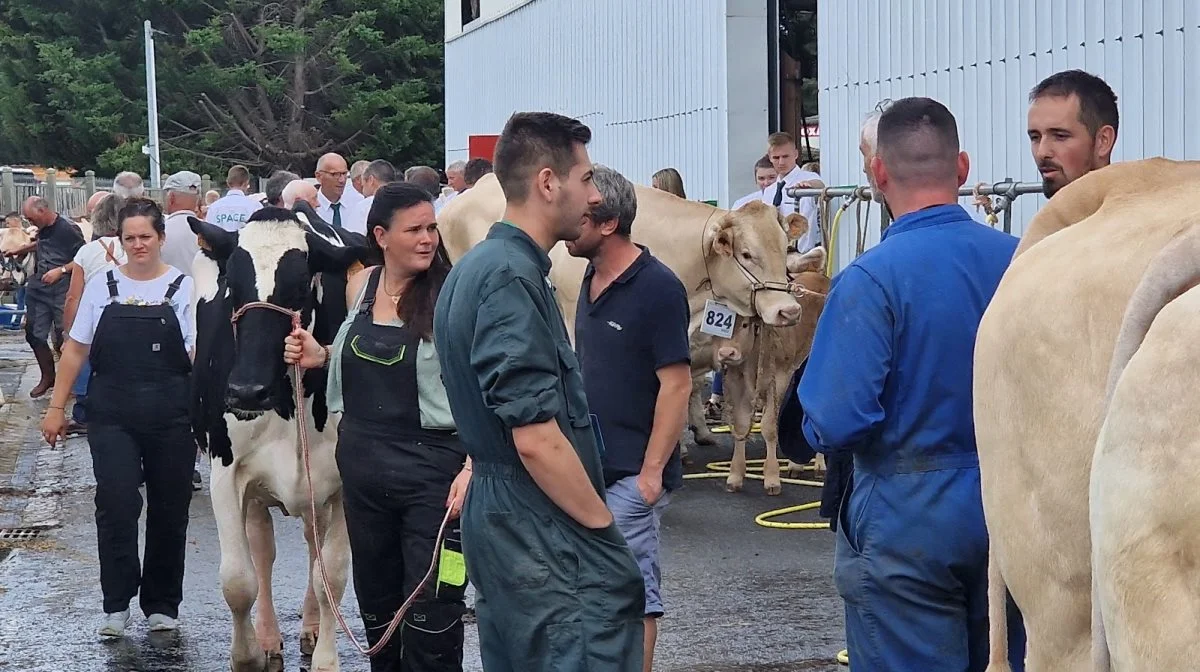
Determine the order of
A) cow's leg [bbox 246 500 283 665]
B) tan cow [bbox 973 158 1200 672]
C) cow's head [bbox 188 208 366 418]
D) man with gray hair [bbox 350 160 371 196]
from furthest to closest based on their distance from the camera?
man with gray hair [bbox 350 160 371 196], cow's leg [bbox 246 500 283 665], cow's head [bbox 188 208 366 418], tan cow [bbox 973 158 1200 672]

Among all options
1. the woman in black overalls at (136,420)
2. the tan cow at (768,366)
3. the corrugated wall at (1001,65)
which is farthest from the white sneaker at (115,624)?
the corrugated wall at (1001,65)

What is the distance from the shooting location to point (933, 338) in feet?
12.3

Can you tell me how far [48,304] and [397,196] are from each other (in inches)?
518

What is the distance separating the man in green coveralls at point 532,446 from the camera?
3.61 meters

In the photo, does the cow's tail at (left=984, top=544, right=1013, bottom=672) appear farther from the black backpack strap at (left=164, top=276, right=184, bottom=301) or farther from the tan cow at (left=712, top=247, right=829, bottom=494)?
the tan cow at (left=712, top=247, right=829, bottom=494)

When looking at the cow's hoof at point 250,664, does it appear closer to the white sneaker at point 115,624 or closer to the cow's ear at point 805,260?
the white sneaker at point 115,624

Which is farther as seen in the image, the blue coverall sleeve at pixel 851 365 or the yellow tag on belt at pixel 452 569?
the yellow tag on belt at pixel 452 569

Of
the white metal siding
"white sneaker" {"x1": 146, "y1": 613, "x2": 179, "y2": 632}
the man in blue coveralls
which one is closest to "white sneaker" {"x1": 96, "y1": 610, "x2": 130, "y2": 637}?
"white sneaker" {"x1": 146, "y1": 613, "x2": 179, "y2": 632}

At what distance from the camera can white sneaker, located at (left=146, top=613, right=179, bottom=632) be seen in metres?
7.35

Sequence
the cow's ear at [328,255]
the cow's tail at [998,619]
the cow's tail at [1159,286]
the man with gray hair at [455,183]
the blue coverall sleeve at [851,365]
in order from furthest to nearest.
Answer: the man with gray hair at [455,183], the cow's ear at [328,255], the blue coverall sleeve at [851,365], the cow's tail at [998,619], the cow's tail at [1159,286]

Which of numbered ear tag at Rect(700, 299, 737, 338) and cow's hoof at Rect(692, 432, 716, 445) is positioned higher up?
numbered ear tag at Rect(700, 299, 737, 338)

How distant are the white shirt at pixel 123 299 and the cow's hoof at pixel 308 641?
1.58m

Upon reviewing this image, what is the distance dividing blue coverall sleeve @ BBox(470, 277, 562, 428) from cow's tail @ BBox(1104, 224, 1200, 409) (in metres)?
1.52

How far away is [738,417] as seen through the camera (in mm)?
10500
